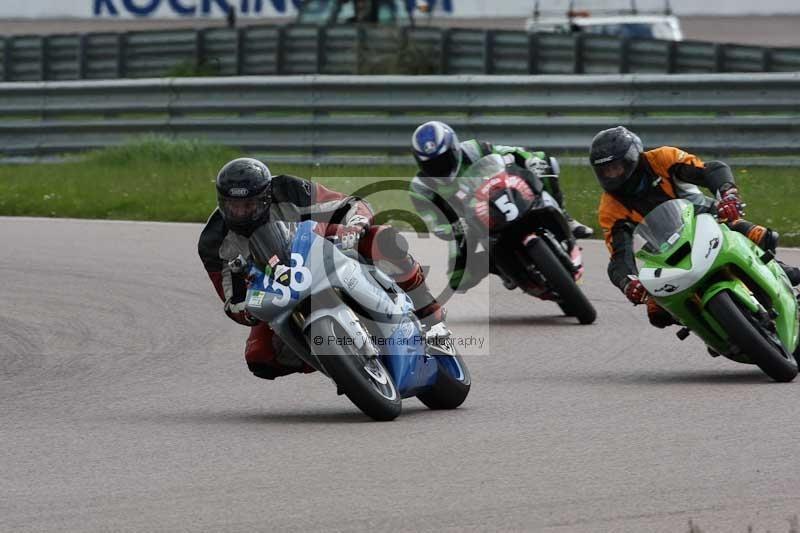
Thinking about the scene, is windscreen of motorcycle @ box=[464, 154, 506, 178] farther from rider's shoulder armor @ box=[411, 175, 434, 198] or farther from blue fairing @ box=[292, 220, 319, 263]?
blue fairing @ box=[292, 220, 319, 263]

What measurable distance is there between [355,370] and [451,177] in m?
4.27

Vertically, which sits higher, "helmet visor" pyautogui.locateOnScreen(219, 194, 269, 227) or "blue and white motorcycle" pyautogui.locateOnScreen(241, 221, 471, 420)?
"helmet visor" pyautogui.locateOnScreen(219, 194, 269, 227)

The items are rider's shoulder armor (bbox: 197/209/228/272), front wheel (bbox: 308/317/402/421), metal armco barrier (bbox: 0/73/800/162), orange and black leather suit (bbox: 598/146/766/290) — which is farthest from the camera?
metal armco barrier (bbox: 0/73/800/162)

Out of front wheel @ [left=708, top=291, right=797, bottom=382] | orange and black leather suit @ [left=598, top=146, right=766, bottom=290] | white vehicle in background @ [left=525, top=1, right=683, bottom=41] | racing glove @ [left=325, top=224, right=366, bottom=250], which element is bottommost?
white vehicle in background @ [left=525, top=1, right=683, bottom=41]

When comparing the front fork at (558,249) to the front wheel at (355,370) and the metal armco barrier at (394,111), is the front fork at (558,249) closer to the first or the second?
the front wheel at (355,370)

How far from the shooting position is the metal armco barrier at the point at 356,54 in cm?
2417

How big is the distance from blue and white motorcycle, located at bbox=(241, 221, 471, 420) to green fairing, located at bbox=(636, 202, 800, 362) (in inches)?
60.5

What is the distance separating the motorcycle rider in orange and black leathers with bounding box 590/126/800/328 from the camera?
8.38 meters

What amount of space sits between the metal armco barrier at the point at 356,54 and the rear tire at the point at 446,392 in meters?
16.0

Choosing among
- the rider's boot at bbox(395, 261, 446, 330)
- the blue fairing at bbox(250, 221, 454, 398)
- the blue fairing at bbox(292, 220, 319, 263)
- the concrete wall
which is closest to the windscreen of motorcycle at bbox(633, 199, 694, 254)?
the rider's boot at bbox(395, 261, 446, 330)

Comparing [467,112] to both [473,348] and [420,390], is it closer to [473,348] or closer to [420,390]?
[473,348]

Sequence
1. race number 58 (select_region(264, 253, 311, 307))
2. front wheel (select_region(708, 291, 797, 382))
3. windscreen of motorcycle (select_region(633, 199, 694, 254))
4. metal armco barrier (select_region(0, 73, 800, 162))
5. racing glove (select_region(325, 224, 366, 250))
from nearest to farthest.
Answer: race number 58 (select_region(264, 253, 311, 307)) → racing glove (select_region(325, 224, 366, 250)) → front wheel (select_region(708, 291, 797, 382)) → windscreen of motorcycle (select_region(633, 199, 694, 254)) → metal armco barrier (select_region(0, 73, 800, 162))

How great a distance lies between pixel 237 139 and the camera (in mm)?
18234

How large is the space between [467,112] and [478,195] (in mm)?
6620
